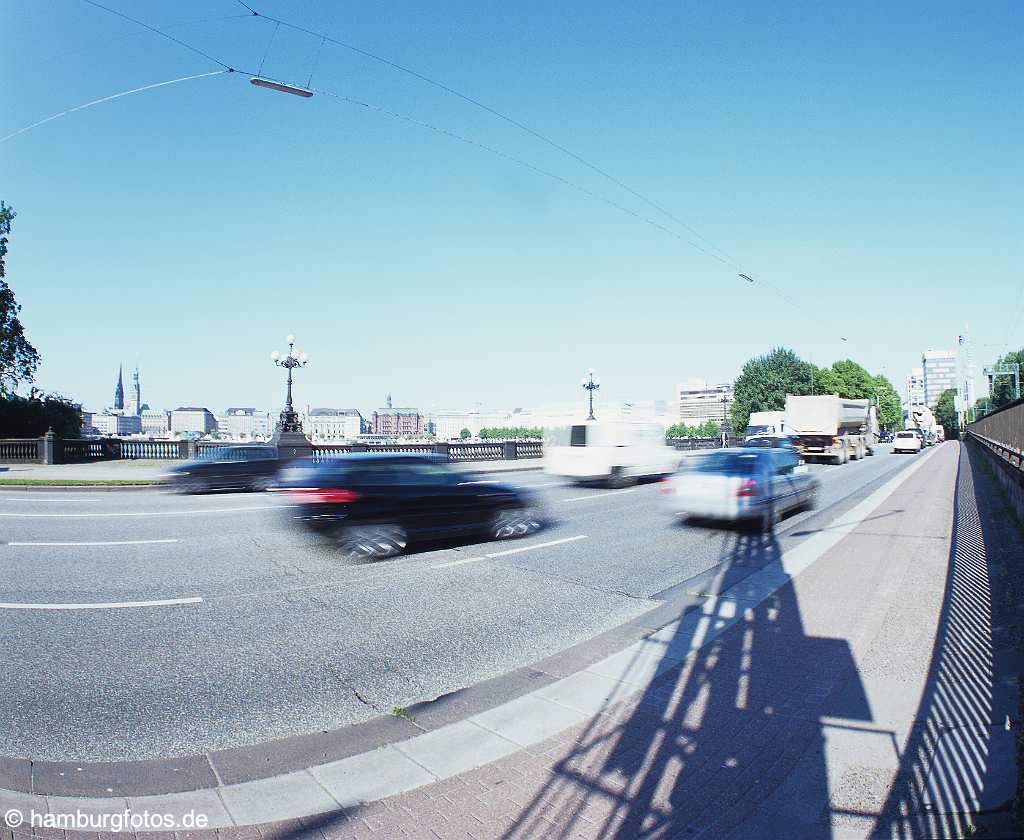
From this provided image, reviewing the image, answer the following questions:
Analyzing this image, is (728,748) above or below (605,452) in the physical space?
below

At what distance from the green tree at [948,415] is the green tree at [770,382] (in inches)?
2890

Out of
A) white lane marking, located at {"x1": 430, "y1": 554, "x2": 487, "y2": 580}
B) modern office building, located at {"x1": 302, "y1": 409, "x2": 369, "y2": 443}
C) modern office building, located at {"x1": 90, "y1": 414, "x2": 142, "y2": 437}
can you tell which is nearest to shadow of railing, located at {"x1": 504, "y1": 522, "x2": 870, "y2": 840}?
white lane marking, located at {"x1": 430, "y1": 554, "x2": 487, "y2": 580}

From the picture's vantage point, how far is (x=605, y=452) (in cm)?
1977

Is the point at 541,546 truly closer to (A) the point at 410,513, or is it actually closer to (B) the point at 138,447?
(A) the point at 410,513

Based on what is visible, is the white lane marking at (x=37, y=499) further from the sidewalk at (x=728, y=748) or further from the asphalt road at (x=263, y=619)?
the sidewalk at (x=728, y=748)

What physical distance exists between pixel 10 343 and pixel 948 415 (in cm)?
16911

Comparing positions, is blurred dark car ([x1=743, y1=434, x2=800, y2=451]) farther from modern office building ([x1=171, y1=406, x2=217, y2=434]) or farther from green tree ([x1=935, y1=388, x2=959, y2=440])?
modern office building ([x1=171, y1=406, x2=217, y2=434])

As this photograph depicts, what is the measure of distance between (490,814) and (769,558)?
7121mm

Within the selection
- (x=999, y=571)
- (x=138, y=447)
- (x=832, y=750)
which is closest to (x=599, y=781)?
(x=832, y=750)

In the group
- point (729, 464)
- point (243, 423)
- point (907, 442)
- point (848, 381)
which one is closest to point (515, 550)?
point (729, 464)

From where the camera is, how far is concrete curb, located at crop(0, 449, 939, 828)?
9.64 feet

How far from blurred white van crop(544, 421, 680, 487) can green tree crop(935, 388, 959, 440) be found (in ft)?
459

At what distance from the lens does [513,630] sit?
5.66 m

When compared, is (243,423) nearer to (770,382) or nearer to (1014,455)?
(770,382)
